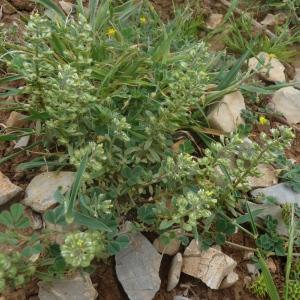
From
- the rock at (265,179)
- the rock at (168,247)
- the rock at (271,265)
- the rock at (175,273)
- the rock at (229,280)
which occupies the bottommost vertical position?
the rock at (271,265)

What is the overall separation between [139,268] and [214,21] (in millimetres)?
1748

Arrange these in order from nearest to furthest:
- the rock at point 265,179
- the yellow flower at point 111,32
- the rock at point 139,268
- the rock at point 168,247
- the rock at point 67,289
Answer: the rock at point 67,289 → the rock at point 139,268 → the rock at point 168,247 → the rock at point 265,179 → the yellow flower at point 111,32

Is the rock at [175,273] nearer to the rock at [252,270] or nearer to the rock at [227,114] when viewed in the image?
the rock at [252,270]

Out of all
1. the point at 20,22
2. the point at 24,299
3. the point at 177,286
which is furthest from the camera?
the point at 20,22

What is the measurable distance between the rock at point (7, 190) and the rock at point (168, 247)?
1.95 ft

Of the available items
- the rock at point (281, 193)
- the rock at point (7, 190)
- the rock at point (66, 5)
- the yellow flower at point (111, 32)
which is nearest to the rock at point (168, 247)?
the rock at point (281, 193)

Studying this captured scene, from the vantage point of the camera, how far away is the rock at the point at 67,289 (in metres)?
1.84

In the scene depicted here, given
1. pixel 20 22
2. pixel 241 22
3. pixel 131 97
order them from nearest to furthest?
pixel 131 97 < pixel 20 22 < pixel 241 22

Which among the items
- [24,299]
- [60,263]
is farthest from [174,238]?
[24,299]

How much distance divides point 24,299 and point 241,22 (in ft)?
6.77

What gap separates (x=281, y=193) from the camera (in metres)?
2.30

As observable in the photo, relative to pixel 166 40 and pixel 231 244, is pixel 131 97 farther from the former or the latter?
pixel 231 244

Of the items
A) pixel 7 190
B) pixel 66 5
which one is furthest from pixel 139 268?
pixel 66 5

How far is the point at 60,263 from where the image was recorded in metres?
1.73
